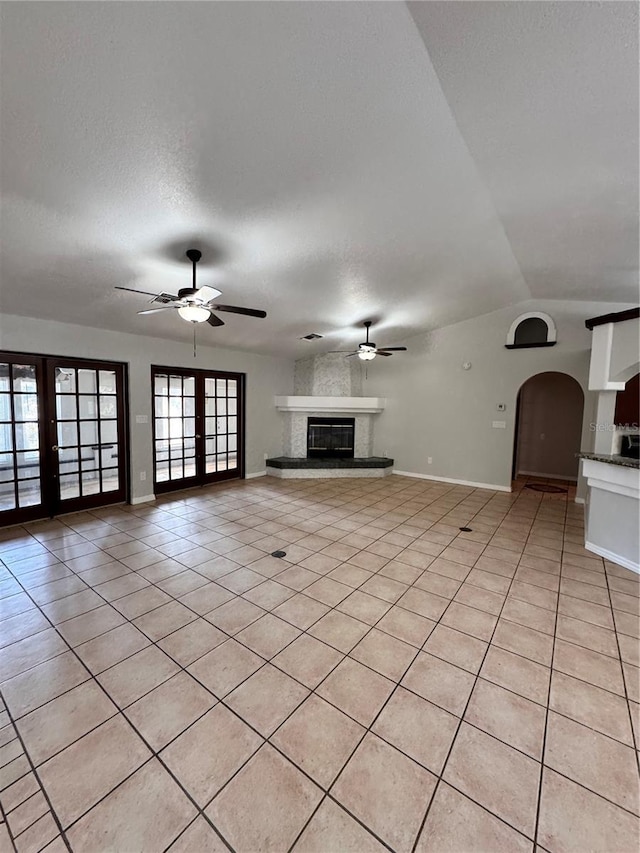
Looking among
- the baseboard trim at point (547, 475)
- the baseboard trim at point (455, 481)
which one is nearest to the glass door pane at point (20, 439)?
the baseboard trim at point (455, 481)

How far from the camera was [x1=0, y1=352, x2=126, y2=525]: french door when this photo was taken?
13.6 feet

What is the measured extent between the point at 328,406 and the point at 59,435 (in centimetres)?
456

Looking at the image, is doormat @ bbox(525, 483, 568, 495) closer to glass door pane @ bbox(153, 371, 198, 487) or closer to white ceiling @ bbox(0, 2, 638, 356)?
white ceiling @ bbox(0, 2, 638, 356)

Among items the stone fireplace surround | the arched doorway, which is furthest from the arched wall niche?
the stone fireplace surround

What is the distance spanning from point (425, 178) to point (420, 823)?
3515 millimetres

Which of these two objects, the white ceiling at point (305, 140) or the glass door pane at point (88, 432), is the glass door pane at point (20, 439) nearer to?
the glass door pane at point (88, 432)

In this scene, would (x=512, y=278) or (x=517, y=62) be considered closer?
(x=517, y=62)

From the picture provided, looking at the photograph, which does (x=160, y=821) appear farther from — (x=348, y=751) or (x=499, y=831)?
(x=499, y=831)

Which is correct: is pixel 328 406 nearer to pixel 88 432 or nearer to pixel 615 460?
pixel 88 432

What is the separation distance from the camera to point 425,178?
8.38ft

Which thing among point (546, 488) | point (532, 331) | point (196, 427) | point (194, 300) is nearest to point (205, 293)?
point (194, 300)

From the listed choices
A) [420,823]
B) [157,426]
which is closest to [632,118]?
[420,823]

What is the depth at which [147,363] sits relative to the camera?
527 centimetres

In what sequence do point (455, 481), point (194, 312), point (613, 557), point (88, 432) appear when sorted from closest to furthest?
point (194, 312) < point (613, 557) < point (88, 432) < point (455, 481)
